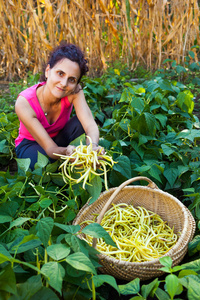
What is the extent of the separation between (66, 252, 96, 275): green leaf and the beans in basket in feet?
1.41

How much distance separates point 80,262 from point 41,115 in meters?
1.07

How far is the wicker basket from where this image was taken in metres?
1.15

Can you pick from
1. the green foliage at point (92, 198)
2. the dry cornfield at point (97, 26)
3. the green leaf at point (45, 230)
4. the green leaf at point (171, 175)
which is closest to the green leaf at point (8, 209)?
the green foliage at point (92, 198)

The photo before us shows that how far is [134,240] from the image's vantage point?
1.36 meters

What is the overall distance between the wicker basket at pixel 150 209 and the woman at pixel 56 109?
11.0 inches

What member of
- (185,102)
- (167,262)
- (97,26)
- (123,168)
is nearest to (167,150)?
(123,168)

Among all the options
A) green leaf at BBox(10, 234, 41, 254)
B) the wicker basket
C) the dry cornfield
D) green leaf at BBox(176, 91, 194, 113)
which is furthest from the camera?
the dry cornfield

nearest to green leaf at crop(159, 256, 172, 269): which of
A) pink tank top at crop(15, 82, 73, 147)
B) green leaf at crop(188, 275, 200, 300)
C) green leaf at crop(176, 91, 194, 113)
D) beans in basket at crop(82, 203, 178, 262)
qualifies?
green leaf at crop(188, 275, 200, 300)

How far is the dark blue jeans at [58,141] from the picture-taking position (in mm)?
1728

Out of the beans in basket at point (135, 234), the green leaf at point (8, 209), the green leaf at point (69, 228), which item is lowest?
the beans in basket at point (135, 234)

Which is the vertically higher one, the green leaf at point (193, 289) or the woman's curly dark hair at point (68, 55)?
the woman's curly dark hair at point (68, 55)

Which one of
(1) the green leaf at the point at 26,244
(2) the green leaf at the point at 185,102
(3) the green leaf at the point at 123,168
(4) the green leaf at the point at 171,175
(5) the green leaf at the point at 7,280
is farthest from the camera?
(2) the green leaf at the point at 185,102

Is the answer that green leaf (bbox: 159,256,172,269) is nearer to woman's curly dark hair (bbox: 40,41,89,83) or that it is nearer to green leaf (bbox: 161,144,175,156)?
green leaf (bbox: 161,144,175,156)

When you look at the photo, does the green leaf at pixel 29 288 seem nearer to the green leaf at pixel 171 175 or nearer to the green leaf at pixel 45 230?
→ the green leaf at pixel 45 230
